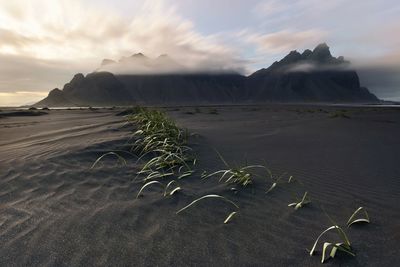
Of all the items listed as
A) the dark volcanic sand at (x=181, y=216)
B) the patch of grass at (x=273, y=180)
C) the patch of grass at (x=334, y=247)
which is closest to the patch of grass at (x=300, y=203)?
the dark volcanic sand at (x=181, y=216)

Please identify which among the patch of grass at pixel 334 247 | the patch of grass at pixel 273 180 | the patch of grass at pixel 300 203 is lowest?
the patch of grass at pixel 273 180

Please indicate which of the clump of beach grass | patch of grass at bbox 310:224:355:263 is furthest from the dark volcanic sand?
the clump of beach grass

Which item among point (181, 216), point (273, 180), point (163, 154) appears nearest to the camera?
point (181, 216)

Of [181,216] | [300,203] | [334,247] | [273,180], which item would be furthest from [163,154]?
[334,247]

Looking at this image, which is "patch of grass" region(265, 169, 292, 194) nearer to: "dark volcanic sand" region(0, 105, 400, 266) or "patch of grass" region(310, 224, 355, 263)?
"dark volcanic sand" region(0, 105, 400, 266)

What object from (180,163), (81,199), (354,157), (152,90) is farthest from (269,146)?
(152,90)

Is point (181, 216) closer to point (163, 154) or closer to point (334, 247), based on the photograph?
point (334, 247)

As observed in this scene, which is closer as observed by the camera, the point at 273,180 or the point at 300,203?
the point at 300,203

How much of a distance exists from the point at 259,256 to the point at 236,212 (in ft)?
2.24

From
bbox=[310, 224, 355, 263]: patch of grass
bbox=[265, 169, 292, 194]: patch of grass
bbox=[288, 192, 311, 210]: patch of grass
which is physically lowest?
bbox=[265, 169, 292, 194]: patch of grass

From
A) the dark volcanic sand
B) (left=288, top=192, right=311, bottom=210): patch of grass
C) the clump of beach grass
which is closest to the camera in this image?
the dark volcanic sand

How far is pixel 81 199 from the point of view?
3045mm

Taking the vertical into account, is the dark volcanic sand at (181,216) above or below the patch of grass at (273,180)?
above

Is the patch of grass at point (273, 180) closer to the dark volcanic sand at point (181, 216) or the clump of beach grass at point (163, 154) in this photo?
the dark volcanic sand at point (181, 216)
